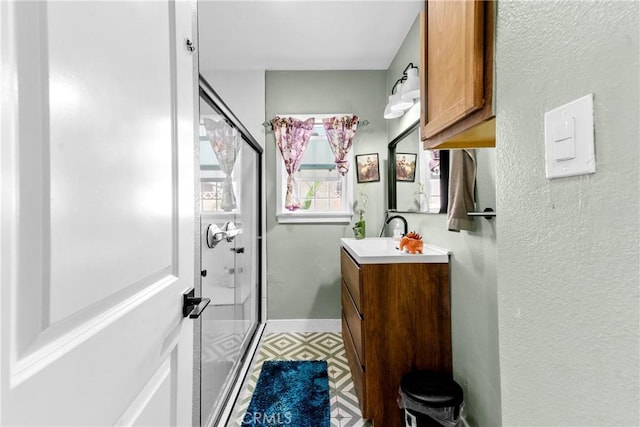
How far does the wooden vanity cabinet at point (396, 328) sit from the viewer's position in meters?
1.68

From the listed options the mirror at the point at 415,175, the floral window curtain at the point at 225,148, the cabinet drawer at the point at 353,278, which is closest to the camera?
the floral window curtain at the point at 225,148

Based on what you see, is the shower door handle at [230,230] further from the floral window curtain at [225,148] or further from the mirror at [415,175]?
the mirror at [415,175]

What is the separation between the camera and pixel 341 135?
3018 mm

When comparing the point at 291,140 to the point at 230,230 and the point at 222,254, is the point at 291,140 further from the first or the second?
the point at 222,254

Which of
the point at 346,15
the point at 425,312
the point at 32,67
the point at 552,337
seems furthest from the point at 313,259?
the point at 32,67

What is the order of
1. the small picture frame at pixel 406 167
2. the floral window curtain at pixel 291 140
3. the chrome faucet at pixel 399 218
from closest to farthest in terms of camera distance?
the small picture frame at pixel 406 167 → the chrome faucet at pixel 399 218 → the floral window curtain at pixel 291 140

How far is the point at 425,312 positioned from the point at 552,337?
124cm

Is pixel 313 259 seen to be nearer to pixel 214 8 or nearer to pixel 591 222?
pixel 214 8

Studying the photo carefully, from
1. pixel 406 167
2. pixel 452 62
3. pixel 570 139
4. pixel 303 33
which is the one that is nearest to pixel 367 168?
pixel 406 167

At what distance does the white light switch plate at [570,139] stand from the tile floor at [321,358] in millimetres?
1758

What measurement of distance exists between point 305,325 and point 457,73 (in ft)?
8.88

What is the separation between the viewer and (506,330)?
2.26 ft

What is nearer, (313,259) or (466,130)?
(466,130)

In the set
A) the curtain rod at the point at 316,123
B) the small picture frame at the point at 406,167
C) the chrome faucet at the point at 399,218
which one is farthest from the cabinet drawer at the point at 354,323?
the curtain rod at the point at 316,123
